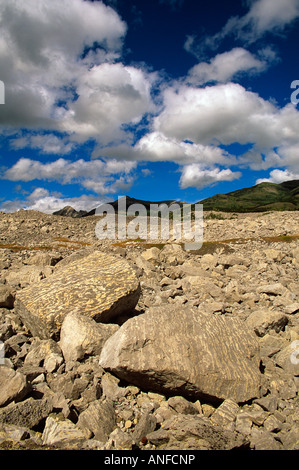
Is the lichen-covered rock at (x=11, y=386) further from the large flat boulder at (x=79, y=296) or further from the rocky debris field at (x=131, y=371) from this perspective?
the large flat boulder at (x=79, y=296)

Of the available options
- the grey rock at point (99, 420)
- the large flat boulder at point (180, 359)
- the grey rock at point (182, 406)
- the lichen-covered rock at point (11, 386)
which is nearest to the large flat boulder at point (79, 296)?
the large flat boulder at point (180, 359)

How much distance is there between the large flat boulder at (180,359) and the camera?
4.88 m

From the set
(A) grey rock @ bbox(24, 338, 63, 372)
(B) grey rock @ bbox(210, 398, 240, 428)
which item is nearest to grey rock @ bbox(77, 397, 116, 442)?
(A) grey rock @ bbox(24, 338, 63, 372)

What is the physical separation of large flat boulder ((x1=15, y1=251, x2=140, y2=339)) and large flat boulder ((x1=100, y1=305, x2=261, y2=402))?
1403 mm

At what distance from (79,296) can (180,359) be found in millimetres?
3069

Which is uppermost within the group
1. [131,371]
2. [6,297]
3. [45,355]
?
[6,297]

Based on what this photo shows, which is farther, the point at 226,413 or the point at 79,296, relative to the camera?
the point at 79,296

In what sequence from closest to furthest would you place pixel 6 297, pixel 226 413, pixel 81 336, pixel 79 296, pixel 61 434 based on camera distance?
1. pixel 61 434
2. pixel 226 413
3. pixel 81 336
4. pixel 79 296
5. pixel 6 297

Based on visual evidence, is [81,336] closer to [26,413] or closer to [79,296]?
[79,296]

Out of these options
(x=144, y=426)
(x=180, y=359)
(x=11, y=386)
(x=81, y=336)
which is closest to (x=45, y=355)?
(x=81, y=336)

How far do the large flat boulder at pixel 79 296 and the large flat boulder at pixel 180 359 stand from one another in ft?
4.60

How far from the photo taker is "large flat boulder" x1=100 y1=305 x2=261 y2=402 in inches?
192

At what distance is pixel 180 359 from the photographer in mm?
4957
